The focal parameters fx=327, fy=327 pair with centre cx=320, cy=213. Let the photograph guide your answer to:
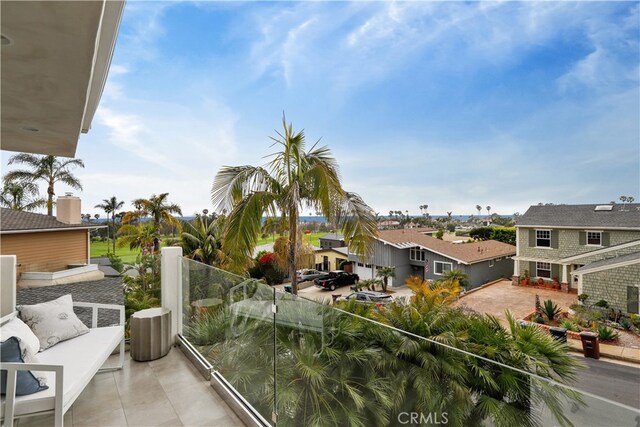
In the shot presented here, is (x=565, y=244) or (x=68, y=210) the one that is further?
(x=565, y=244)

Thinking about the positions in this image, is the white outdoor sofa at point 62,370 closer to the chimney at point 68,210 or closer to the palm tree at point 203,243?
the palm tree at point 203,243

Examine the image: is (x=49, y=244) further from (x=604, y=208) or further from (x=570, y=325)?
(x=604, y=208)

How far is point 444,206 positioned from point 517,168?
29.7 metres

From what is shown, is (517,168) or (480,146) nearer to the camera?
(480,146)

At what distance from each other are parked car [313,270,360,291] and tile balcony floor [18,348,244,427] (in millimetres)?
18484

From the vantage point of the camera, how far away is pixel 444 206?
7000 cm

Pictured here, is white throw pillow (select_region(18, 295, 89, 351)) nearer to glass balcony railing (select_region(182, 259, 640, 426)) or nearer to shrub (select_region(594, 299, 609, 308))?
glass balcony railing (select_region(182, 259, 640, 426))

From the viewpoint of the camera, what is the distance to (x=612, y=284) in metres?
14.3

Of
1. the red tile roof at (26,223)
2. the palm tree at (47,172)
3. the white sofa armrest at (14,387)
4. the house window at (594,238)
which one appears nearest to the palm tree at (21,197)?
the palm tree at (47,172)

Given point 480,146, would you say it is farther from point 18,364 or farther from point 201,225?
point 18,364

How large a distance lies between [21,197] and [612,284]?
3372cm

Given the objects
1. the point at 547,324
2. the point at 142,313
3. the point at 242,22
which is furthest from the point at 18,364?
the point at 547,324

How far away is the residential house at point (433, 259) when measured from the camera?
825 inches

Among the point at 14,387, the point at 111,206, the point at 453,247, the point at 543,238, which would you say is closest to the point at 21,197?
the point at 111,206
